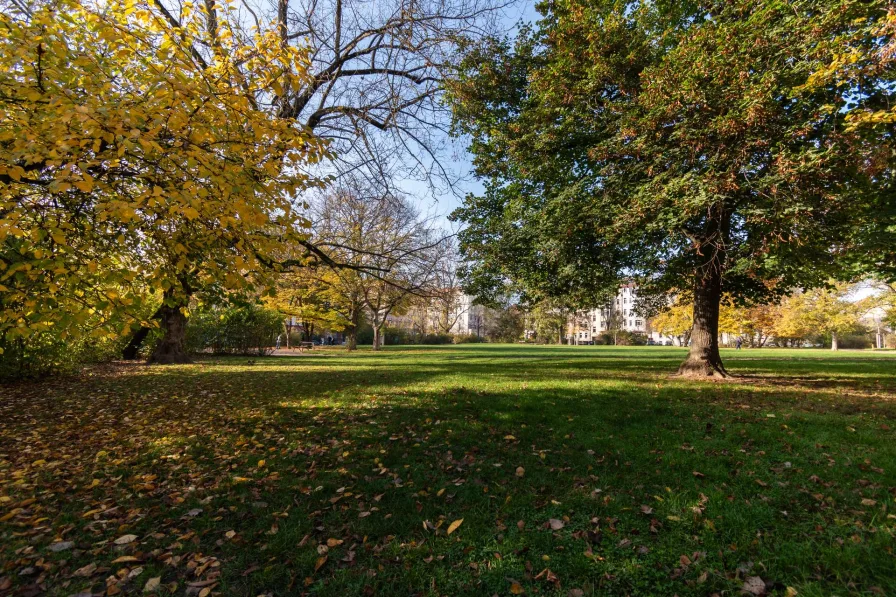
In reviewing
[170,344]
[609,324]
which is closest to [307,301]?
[170,344]

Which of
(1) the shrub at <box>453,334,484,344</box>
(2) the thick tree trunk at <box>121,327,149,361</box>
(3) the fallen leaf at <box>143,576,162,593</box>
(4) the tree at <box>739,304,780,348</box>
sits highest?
(4) the tree at <box>739,304,780,348</box>

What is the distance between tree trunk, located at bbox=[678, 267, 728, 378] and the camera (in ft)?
34.5

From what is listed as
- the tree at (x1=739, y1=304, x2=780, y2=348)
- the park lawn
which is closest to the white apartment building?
the tree at (x1=739, y1=304, x2=780, y2=348)

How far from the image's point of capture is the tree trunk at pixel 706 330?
34.5 ft

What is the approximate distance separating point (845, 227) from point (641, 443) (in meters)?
7.34

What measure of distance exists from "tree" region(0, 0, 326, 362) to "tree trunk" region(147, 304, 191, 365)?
1015cm

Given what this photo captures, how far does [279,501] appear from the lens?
142 inches

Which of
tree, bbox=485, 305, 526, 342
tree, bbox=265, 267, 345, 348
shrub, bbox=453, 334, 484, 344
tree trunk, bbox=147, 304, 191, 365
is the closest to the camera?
tree trunk, bbox=147, 304, 191, 365

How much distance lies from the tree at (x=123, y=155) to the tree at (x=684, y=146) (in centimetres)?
352

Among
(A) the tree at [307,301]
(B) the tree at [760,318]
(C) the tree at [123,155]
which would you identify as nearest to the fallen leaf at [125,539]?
(C) the tree at [123,155]

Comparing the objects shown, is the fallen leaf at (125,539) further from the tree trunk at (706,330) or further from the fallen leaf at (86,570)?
the tree trunk at (706,330)

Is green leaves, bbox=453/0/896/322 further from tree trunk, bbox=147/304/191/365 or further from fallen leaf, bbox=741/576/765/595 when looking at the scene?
tree trunk, bbox=147/304/191/365

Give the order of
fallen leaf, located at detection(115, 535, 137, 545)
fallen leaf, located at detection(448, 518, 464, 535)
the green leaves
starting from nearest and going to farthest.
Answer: fallen leaf, located at detection(115, 535, 137, 545)
fallen leaf, located at detection(448, 518, 464, 535)
the green leaves

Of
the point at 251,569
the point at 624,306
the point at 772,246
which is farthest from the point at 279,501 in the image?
the point at 624,306
